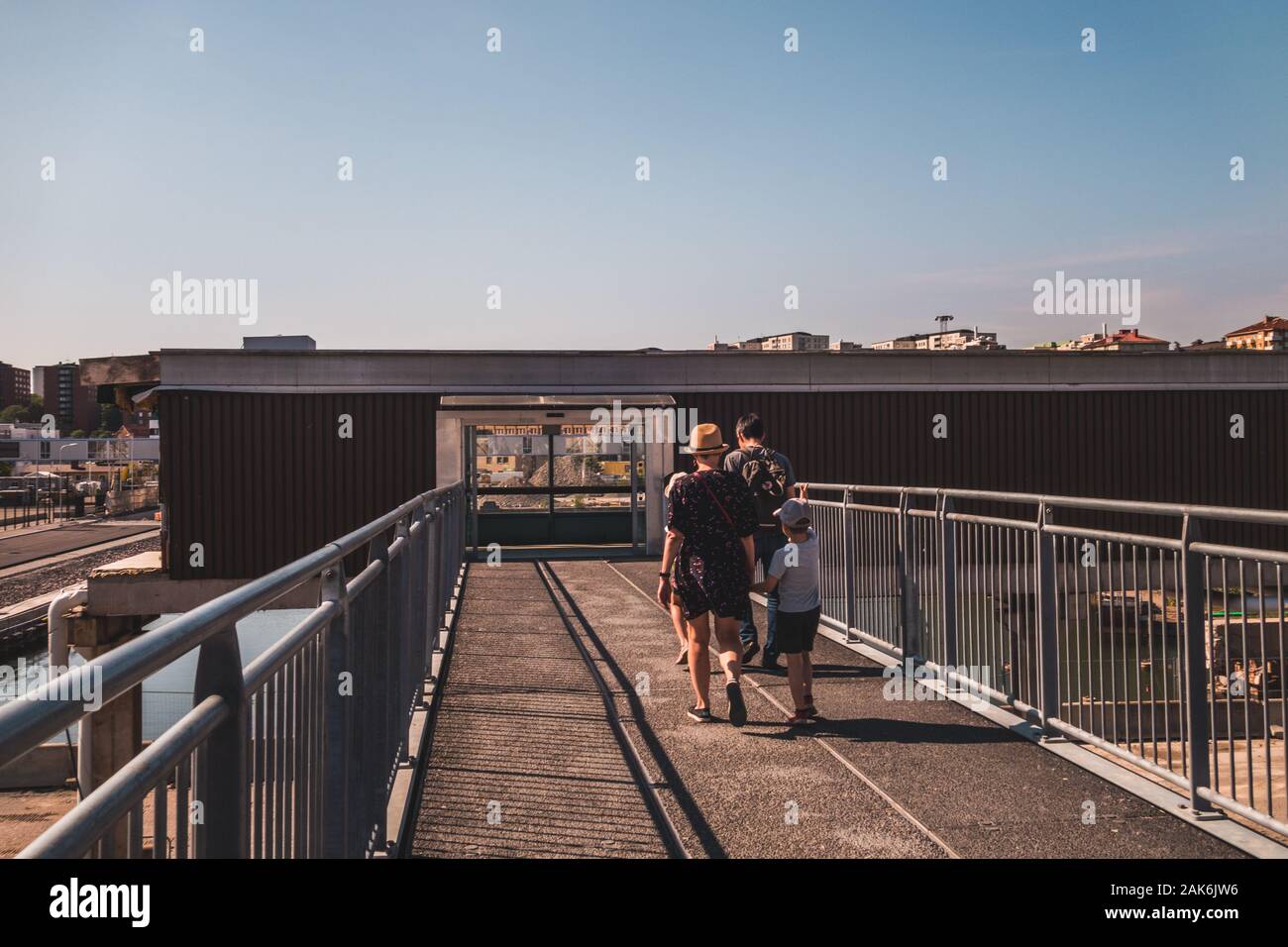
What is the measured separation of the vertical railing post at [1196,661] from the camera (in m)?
4.52

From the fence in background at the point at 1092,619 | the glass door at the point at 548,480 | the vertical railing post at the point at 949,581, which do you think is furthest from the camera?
the glass door at the point at 548,480

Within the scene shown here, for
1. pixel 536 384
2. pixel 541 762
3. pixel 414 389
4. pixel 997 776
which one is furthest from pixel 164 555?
pixel 997 776

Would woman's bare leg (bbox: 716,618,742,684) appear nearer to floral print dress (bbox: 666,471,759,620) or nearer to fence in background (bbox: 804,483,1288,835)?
floral print dress (bbox: 666,471,759,620)

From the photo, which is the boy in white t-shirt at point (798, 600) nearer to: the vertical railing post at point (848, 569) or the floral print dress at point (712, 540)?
the floral print dress at point (712, 540)

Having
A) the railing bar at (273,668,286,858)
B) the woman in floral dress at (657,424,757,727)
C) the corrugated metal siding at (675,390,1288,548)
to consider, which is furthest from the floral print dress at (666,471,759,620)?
the corrugated metal siding at (675,390,1288,548)

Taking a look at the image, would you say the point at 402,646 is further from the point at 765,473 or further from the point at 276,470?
the point at 276,470

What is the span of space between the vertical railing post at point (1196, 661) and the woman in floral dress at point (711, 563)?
2387 millimetres

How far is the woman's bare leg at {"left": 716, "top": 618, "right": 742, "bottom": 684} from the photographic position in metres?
6.09

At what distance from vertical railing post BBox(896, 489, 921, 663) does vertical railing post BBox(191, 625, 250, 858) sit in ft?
20.2

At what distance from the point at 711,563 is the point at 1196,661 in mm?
2614

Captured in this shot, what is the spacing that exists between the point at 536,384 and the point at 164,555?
7478 millimetres

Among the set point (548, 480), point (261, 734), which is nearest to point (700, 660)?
point (261, 734)

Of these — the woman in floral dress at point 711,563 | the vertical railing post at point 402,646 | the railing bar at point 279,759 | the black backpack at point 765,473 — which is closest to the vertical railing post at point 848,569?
the black backpack at point 765,473
